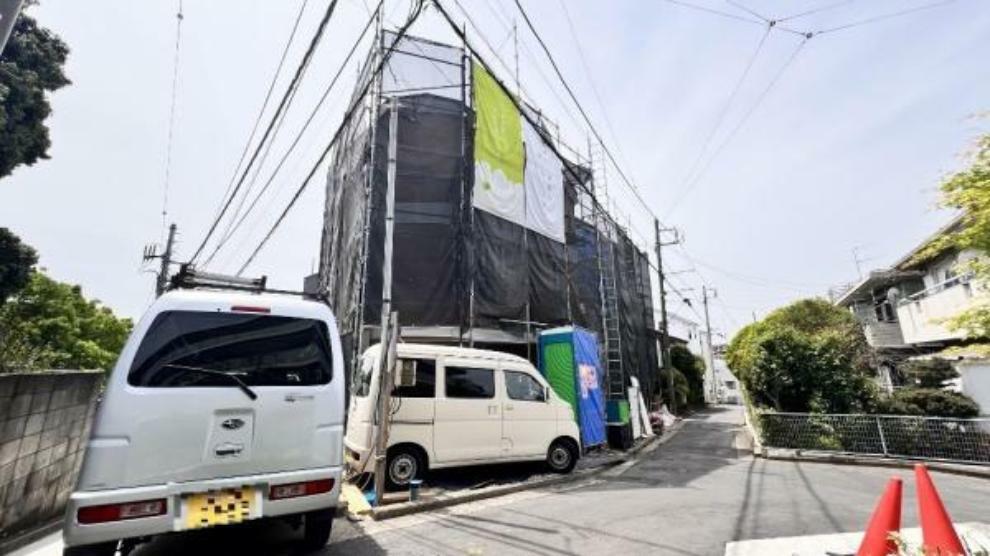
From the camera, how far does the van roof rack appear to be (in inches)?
150

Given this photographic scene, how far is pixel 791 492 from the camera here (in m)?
5.91

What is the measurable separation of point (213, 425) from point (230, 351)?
52 centimetres

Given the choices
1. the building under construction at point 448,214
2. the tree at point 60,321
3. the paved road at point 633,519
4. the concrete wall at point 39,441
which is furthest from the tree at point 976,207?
the tree at point 60,321

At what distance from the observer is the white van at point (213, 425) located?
8.92ft

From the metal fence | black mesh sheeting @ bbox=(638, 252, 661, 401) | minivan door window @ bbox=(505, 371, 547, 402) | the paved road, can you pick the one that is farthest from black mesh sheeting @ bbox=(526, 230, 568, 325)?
black mesh sheeting @ bbox=(638, 252, 661, 401)

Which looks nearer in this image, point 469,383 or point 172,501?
point 172,501

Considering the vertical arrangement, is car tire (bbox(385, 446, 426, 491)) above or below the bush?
below

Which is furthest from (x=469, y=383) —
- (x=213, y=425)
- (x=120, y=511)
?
(x=120, y=511)

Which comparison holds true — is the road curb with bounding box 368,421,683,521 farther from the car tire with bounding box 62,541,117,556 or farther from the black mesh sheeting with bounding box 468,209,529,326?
the black mesh sheeting with bounding box 468,209,529,326

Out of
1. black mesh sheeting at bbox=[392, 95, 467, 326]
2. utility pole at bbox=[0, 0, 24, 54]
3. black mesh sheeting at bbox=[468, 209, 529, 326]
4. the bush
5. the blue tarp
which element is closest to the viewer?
utility pole at bbox=[0, 0, 24, 54]

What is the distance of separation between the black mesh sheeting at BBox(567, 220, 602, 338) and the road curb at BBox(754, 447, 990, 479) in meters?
5.34

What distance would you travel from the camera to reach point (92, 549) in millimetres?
2748

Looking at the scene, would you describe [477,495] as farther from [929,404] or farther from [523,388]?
[929,404]

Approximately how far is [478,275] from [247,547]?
665cm
